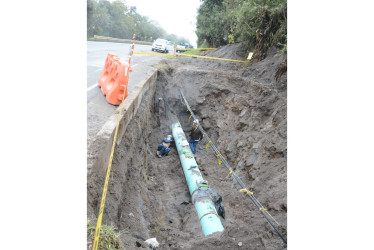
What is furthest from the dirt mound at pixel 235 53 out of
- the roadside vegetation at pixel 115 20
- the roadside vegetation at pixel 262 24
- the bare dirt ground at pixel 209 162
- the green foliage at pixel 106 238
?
the roadside vegetation at pixel 115 20

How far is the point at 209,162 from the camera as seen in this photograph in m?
8.38

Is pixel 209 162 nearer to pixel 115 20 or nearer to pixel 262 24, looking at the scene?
pixel 262 24

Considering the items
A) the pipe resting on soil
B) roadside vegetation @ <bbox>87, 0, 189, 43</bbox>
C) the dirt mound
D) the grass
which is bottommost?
the pipe resting on soil

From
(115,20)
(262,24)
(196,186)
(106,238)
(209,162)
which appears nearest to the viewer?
(106,238)

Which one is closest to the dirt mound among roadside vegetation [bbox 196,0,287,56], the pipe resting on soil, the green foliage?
roadside vegetation [bbox 196,0,287,56]

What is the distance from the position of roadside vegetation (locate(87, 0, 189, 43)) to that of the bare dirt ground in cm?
2920

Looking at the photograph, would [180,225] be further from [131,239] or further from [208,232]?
[131,239]

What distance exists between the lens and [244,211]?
5492 millimetres

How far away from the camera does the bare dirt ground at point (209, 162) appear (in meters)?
4.38

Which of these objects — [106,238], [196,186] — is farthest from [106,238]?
[196,186]

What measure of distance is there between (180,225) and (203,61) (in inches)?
375

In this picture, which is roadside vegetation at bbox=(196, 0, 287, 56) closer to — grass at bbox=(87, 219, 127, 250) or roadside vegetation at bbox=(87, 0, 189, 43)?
grass at bbox=(87, 219, 127, 250)

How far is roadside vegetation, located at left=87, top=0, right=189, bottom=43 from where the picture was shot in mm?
38500

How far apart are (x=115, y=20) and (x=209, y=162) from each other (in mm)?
45009
